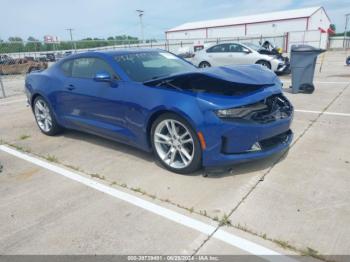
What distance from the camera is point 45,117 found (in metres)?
5.52

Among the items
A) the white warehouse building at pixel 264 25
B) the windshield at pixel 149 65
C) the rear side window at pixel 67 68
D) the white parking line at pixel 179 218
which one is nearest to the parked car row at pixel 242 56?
the windshield at pixel 149 65

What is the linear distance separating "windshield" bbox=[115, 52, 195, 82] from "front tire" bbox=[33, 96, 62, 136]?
1841 millimetres

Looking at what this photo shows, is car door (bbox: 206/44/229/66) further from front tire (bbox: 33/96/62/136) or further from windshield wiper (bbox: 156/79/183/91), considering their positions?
windshield wiper (bbox: 156/79/183/91)

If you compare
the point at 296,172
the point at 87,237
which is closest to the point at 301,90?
the point at 296,172

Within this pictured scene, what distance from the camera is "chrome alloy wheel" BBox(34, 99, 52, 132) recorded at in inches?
213

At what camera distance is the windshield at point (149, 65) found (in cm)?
412

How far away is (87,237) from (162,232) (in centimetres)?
63

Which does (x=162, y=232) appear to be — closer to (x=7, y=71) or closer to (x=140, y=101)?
(x=140, y=101)

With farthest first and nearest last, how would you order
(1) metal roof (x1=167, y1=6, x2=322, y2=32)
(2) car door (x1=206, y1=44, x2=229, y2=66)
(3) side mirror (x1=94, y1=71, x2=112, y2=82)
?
(1) metal roof (x1=167, y1=6, x2=322, y2=32) → (2) car door (x1=206, y1=44, x2=229, y2=66) → (3) side mirror (x1=94, y1=71, x2=112, y2=82)

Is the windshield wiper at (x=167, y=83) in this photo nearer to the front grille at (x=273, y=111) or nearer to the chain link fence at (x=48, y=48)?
the front grille at (x=273, y=111)

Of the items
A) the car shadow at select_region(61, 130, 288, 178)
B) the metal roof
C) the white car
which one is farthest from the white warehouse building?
the car shadow at select_region(61, 130, 288, 178)

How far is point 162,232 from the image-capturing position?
2.61 metres

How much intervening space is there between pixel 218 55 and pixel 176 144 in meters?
10.6

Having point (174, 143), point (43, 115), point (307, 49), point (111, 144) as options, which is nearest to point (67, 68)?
point (43, 115)
